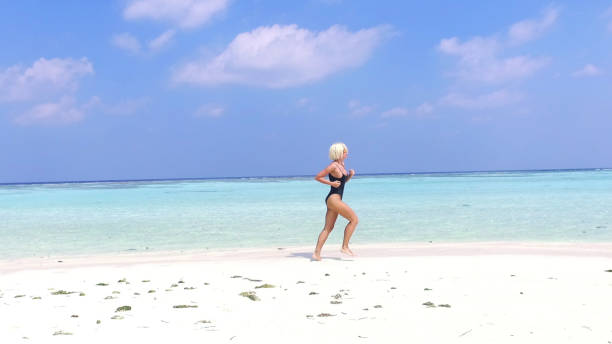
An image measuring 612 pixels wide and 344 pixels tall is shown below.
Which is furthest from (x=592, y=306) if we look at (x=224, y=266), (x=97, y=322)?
(x=224, y=266)

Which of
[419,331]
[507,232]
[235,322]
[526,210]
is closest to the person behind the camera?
[419,331]

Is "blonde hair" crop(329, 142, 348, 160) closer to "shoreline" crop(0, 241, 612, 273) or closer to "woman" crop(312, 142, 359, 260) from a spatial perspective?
"woman" crop(312, 142, 359, 260)

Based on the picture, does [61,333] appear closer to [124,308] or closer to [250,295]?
[124,308]

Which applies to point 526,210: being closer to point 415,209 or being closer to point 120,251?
point 415,209

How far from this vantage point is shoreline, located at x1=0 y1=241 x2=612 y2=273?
1009 cm

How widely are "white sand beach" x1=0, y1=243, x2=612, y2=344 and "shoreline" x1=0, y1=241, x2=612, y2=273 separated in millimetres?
99

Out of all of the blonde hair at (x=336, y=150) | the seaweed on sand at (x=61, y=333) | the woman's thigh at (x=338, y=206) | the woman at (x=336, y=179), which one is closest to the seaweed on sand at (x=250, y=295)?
the seaweed on sand at (x=61, y=333)

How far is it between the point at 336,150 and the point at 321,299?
349cm

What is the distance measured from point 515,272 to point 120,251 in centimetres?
881

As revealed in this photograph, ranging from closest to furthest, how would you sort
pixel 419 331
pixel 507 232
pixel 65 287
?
pixel 419 331 → pixel 65 287 → pixel 507 232

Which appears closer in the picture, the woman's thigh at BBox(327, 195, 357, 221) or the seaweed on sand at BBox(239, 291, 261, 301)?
the seaweed on sand at BBox(239, 291, 261, 301)

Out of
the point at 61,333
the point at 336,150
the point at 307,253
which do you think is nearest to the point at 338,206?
the point at 336,150

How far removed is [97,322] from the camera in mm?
5324

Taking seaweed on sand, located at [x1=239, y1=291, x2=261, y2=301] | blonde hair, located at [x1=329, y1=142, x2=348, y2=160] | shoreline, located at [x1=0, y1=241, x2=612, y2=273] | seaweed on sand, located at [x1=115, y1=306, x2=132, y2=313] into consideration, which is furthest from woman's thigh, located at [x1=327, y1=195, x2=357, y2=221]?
seaweed on sand, located at [x1=115, y1=306, x2=132, y2=313]
